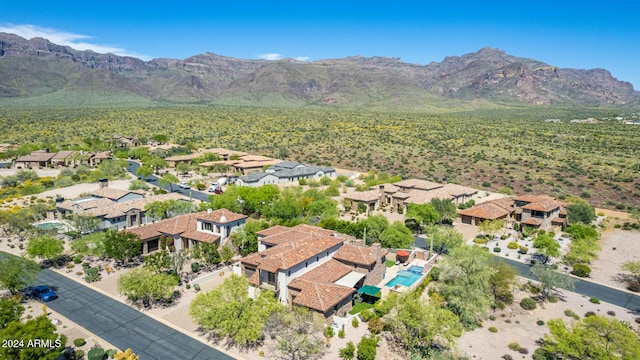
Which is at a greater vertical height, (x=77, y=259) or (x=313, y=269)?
(x=313, y=269)

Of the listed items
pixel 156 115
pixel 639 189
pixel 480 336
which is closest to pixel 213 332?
pixel 480 336

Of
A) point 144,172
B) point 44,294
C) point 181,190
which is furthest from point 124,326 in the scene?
point 144,172

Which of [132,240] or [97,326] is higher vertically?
[132,240]

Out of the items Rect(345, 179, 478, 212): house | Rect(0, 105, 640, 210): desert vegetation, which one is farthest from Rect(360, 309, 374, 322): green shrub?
Rect(0, 105, 640, 210): desert vegetation

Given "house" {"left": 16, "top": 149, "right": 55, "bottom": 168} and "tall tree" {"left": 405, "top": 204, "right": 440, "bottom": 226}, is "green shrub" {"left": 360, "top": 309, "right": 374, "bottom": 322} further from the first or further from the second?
"house" {"left": 16, "top": 149, "right": 55, "bottom": 168}

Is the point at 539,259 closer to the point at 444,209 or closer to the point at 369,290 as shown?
the point at 444,209

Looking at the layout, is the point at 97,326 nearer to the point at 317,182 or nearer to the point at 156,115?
the point at 317,182
